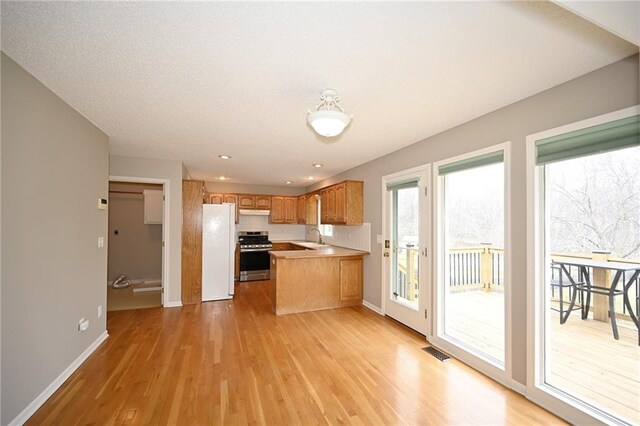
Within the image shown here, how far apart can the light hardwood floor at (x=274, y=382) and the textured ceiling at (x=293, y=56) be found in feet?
7.78

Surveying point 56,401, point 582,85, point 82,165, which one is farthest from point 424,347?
point 82,165

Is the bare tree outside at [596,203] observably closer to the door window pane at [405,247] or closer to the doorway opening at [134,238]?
the door window pane at [405,247]

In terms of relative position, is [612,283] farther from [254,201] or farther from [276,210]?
[254,201]

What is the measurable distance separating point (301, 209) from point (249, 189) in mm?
1484

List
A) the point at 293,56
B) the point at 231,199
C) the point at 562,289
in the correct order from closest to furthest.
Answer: the point at 293,56 < the point at 562,289 < the point at 231,199

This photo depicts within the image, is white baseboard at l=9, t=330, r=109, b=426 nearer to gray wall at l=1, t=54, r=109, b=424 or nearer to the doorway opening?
gray wall at l=1, t=54, r=109, b=424

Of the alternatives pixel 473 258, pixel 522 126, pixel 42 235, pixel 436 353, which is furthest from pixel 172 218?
pixel 473 258

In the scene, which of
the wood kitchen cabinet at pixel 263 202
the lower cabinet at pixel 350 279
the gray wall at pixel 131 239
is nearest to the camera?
the lower cabinet at pixel 350 279

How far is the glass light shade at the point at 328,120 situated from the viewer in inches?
70.7

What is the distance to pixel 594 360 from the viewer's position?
7.54 feet

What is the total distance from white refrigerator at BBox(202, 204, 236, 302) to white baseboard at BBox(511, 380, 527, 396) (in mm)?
4138

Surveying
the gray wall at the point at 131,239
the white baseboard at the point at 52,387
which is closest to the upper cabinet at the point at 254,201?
the gray wall at the point at 131,239

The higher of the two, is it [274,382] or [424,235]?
[424,235]

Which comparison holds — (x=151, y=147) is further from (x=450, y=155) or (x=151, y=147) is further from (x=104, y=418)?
(x=450, y=155)
